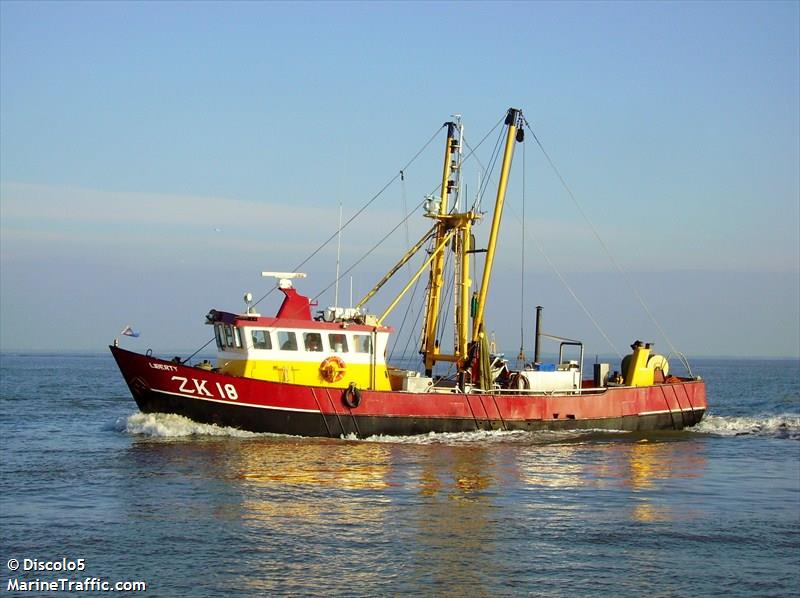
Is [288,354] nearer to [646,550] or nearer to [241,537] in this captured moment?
[241,537]

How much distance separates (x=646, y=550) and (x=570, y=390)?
55.0 ft

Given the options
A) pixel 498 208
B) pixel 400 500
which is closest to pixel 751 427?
pixel 498 208

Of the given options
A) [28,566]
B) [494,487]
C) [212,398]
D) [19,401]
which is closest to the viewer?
[28,566]

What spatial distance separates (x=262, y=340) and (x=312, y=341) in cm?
151

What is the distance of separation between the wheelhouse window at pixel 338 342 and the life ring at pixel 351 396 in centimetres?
140

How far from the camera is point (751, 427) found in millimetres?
39406

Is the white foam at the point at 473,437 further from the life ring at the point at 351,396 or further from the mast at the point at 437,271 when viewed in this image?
the mast at the point at 437,271

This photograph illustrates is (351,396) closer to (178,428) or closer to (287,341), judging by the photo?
(287,341)

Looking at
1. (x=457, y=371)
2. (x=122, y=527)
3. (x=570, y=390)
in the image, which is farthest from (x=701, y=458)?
(x=122, y=527)

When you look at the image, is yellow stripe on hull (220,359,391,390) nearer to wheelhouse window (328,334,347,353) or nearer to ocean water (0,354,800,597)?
wheelhouse window (328,334,347,353)

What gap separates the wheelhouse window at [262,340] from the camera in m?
30.7

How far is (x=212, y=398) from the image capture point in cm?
2969

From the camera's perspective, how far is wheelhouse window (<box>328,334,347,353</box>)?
31.2 metres

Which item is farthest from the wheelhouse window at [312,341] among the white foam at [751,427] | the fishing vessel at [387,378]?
the white foam at [751,427]
